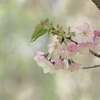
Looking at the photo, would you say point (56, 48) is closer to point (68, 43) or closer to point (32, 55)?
point (68, 43)

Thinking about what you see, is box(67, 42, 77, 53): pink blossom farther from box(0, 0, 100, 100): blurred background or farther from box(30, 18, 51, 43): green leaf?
box(0, 0, 100, 100): blurred background

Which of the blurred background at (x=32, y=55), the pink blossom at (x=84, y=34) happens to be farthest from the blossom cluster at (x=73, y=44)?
the blurred background at (x=32, y=55)

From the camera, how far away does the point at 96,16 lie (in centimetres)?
198

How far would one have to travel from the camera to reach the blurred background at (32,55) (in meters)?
1.92

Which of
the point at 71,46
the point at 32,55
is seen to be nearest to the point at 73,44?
the point at 71,46

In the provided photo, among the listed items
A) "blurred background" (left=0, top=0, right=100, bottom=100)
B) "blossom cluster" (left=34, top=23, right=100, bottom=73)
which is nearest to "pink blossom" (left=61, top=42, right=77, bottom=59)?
"blossom cluster" (left=34, top=23, right=100, bottom=73)

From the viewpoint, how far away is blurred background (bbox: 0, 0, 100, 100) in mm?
1919

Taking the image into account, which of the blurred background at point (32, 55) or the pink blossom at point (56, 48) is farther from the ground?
the pink blossom at point (56, 48)

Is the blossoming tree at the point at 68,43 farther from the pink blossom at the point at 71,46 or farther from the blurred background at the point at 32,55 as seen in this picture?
the blurred background at the point at 32,55

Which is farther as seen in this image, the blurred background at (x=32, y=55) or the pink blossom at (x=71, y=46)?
the blurred background at (x=32, y=55)

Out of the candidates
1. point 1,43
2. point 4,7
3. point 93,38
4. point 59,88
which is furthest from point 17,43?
point 93,38

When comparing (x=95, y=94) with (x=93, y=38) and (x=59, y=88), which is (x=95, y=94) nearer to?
(x=59, y=88)

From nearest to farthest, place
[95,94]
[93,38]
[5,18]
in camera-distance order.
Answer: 1. [93,38]
2. [95,94]
3. [5,18]

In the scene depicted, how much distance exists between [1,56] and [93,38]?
4.21 feet
